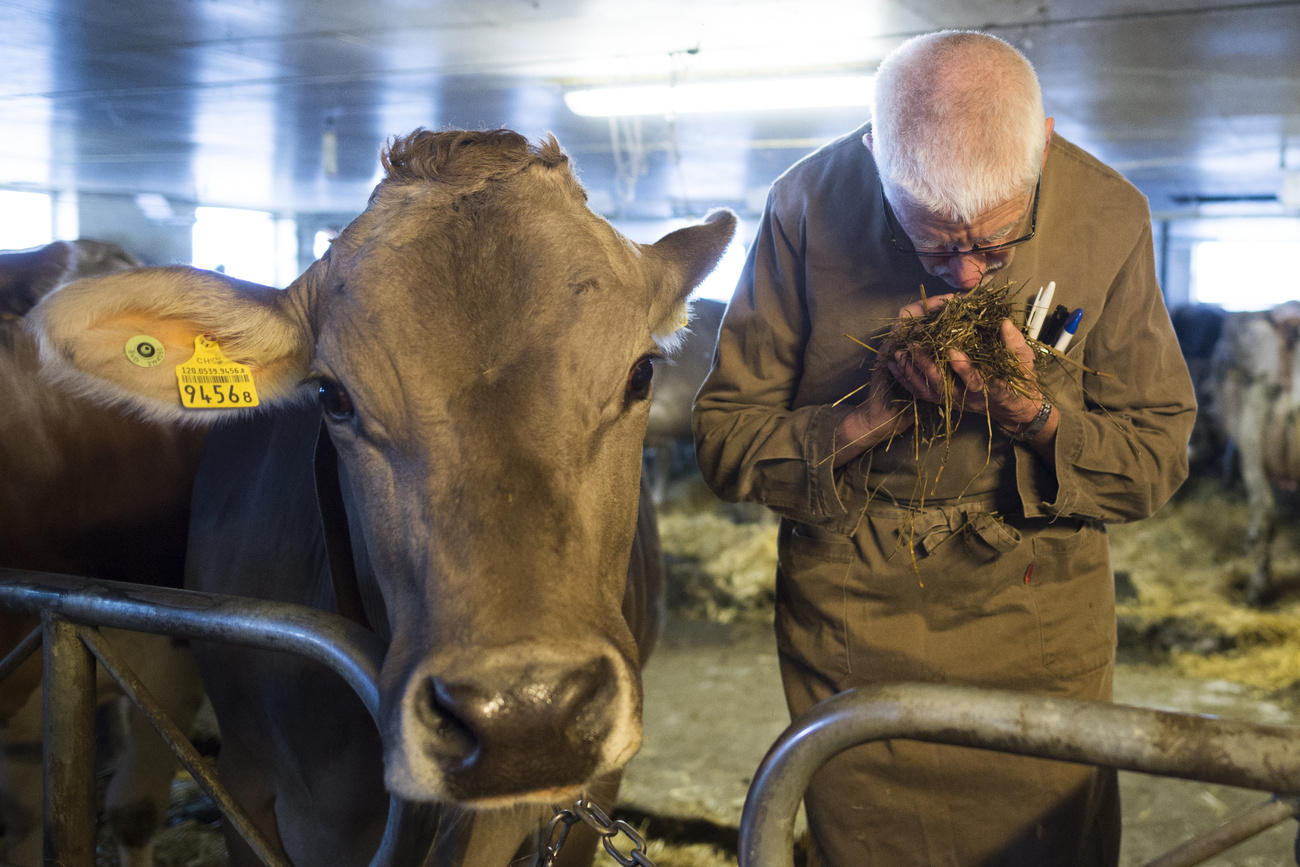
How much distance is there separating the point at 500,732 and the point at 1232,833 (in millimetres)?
821

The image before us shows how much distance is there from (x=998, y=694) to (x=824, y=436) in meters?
0.93

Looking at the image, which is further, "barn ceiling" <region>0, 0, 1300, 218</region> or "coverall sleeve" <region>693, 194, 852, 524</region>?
"barn ceiling" <region>0, 0, 1300, 218</region>

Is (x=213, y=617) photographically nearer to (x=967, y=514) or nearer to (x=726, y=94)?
(x=967, y=514)

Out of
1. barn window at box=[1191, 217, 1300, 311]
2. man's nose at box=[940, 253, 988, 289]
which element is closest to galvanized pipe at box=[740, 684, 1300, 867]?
man's nose at box=[940, 253, 988, 289]

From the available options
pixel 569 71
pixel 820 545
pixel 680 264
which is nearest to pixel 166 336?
pixel 680 264

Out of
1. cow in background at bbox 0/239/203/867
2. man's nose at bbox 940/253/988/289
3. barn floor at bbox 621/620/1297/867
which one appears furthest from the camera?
barn floor at bbox 621/620/1297/867

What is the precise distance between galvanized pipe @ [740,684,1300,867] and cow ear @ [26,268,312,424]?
1.21 metres

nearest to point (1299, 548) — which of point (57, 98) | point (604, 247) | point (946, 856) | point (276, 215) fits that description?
point (946, 856)

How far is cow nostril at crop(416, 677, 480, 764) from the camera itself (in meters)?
1.27

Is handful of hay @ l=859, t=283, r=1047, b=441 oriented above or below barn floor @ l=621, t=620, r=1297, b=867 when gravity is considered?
above

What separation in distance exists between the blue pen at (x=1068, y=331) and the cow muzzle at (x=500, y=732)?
115 centimetres

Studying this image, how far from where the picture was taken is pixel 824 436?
2.03 m

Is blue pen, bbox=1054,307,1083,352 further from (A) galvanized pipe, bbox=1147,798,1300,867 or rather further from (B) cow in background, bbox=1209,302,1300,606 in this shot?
(B) cow in background, bbox=1209,302,1300,606

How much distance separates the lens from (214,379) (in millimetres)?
1964
